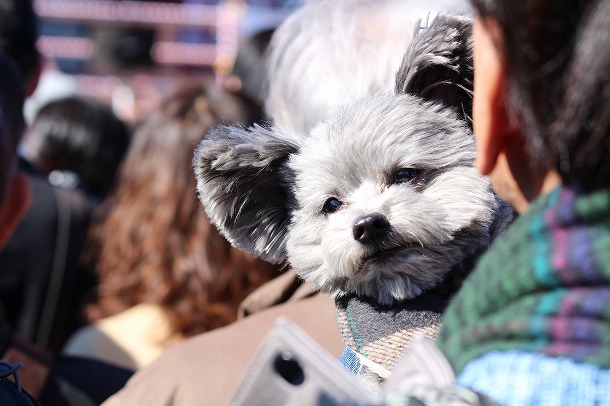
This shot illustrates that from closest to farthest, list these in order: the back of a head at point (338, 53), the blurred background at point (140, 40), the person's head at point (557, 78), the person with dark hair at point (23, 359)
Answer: the person's head at point (557, 78)
the back of a head at point (338, 53)
the person with dark hair at point (23, 359)
the blurred background at point (140, 40)

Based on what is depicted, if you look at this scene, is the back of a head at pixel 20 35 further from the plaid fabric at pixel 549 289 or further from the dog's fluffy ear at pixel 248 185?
the plaid fabric at pixel 549 289

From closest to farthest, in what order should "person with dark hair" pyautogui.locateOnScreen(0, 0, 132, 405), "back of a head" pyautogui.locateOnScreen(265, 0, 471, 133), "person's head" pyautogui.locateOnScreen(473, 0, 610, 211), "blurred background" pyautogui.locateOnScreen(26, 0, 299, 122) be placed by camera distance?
"person's head" pyautogui.locateOnScreen(473, 0, 610, 211) < "back of a head" pyautogui.locateOnScreen(265, 0, 471, 133) < "person with dark hair" pyautogui.locateOnScreen(0, 0, 132, 405) < "blurred background" pyautogui.locateOnScreen(26, 0, 299, 122)

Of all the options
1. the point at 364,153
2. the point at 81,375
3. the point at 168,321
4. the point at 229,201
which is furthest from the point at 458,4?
the point at 168,321

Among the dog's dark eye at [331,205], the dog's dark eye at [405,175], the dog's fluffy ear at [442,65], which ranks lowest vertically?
the dog's dark eye at [331,205]

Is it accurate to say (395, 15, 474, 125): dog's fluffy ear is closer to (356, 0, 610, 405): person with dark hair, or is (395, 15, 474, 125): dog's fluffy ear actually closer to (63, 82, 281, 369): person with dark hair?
(356, 0, 610, 405): person with dark hair

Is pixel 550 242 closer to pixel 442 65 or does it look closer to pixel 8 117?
pixel 442 65

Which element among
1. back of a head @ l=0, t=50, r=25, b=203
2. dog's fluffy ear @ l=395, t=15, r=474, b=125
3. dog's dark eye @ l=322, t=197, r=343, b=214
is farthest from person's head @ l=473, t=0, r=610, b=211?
back of a head @ l=0, t=50, r=25, b=203

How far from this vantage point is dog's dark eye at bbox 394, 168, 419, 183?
1.17 metres

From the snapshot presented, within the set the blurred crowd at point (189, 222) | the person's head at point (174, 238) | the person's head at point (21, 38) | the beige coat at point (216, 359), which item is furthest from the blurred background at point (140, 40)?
the beige coat at point (216, 359)

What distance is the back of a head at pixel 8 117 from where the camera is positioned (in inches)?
78.5

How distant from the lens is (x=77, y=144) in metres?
4.22

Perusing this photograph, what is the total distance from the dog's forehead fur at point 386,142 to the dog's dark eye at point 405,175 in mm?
12

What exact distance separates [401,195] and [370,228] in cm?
7

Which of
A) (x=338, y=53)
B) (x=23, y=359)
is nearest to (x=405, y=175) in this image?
(x=338, y=53)
